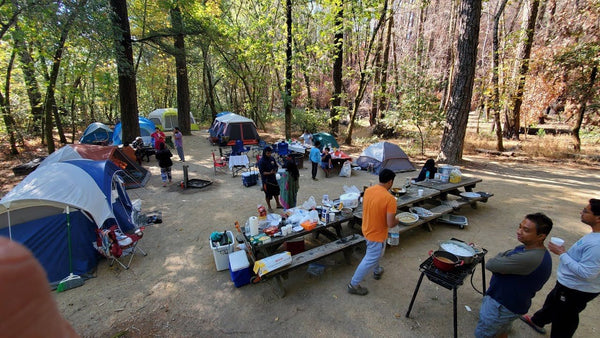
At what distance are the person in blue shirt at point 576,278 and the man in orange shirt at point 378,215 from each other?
1.59 m

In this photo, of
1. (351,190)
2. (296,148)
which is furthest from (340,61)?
(351,190)

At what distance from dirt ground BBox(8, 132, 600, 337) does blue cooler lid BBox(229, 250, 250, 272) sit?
373mm

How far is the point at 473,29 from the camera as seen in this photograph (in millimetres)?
9047

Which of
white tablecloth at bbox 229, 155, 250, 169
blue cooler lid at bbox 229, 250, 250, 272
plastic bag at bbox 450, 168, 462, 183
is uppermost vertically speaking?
plastic bag at bbox 450, 168, 462, 183

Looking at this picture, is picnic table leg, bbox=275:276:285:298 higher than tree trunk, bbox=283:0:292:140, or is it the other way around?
tree trunk, bbox=283:0:292:140

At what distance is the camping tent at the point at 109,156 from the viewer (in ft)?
25.2

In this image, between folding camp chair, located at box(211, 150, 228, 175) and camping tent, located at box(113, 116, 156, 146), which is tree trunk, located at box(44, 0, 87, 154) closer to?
camping tent, located at box(113, 116, 156, 146)

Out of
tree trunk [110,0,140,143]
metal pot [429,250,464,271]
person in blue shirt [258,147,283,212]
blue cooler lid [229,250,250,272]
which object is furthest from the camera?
tree trunk [110,0,140,143]

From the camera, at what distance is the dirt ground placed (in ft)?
10.7

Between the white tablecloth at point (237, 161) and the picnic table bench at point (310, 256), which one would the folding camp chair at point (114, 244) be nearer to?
the picnic table bench at point (310, 256)

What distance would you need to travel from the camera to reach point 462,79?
940 cm

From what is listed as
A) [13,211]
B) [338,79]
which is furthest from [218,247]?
[338,79]

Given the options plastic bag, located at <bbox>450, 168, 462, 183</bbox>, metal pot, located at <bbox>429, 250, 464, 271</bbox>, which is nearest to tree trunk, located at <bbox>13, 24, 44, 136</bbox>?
metal pot, located at <bbox>429, 250, 464, 271</bbox>

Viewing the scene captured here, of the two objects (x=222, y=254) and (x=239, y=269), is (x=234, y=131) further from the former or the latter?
(x=239, y=269)
